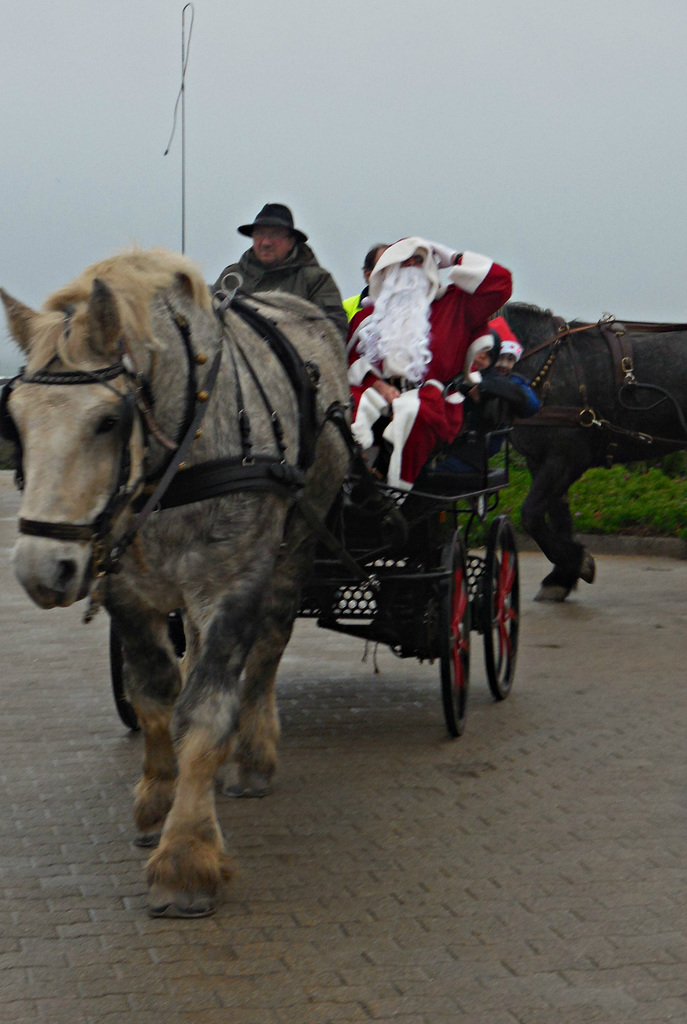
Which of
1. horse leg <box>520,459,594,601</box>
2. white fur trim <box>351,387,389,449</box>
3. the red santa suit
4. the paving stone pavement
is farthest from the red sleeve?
horse leg <box>520,459,594,601</box>

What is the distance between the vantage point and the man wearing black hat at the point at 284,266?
19.0ft

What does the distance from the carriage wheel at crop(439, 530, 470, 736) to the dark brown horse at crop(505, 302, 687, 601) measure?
11.4ft

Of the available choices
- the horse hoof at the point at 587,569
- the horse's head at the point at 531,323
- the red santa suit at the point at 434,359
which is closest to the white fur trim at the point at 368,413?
the red santa suit at the point at 434,359

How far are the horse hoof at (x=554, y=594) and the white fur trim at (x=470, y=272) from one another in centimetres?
437

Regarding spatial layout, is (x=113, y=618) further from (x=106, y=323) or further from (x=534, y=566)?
(x=534, y=566)

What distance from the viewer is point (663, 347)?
1020 centimetres

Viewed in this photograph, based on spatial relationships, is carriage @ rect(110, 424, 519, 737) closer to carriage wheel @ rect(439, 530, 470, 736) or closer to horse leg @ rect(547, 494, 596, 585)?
carriage wheel @ rect(439, 530, 470, 736)

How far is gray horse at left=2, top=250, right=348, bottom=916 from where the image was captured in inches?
144

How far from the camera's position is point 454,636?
20.1ft

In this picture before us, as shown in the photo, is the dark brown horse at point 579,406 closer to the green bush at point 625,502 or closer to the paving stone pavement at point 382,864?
the green bush at point 625,502

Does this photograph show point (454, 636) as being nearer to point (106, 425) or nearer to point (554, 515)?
point (106, 425)

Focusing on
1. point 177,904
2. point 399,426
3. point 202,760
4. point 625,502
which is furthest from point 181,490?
point 625,502

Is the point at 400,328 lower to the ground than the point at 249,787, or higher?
higher

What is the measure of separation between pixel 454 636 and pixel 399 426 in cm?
103
